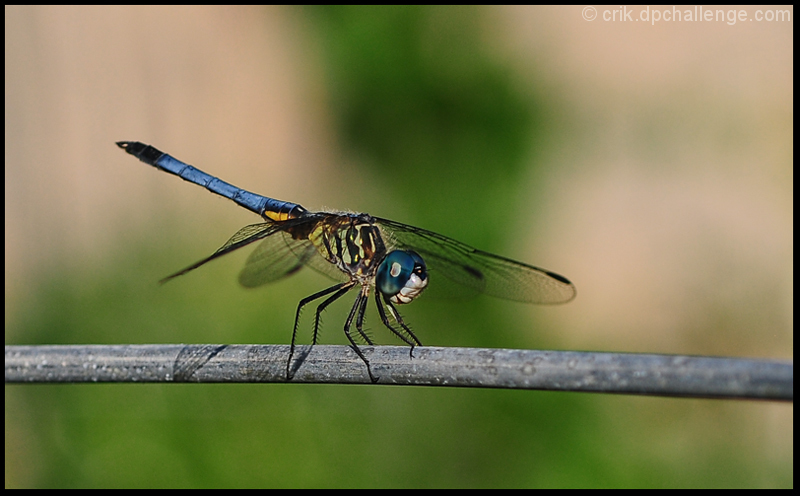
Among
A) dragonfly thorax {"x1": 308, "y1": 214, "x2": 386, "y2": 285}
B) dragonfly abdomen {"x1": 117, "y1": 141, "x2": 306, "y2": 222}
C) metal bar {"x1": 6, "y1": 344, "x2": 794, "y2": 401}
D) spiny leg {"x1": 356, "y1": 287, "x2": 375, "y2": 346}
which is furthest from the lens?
dragonfly abdomen {"x1": 117, "y1": 141, "x2": 306, "y2": 222}

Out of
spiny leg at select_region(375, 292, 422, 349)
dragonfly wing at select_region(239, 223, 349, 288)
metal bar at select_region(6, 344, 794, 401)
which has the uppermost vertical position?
dragonfly wing at select_region(239, 223, 349, 288)

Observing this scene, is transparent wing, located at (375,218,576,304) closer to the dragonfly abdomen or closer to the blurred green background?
the dragonfly abdomen

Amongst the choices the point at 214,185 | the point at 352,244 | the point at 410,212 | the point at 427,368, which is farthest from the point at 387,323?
the point at 410,212

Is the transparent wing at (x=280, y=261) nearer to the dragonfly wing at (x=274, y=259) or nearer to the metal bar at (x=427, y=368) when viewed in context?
the dragonfly wing at (x=274, y=259)

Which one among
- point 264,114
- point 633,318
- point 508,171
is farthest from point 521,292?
point 264,114

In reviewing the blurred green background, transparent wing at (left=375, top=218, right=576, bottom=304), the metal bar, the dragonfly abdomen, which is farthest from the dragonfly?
the blurred green background

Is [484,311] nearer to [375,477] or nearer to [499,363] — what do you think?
[375,477]
